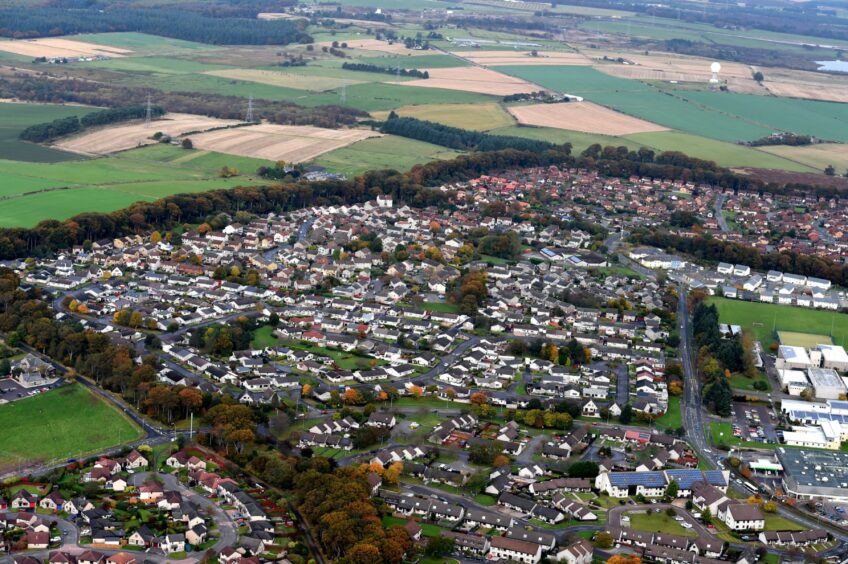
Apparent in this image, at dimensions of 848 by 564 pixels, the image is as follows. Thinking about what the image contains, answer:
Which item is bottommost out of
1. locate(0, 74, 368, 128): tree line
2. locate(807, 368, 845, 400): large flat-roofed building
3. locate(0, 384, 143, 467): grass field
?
locate(0, 384, 143, 467): grass field

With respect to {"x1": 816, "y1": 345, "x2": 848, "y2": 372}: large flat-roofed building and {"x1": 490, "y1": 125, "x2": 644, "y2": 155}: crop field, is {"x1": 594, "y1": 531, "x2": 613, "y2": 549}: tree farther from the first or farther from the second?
{"x1": 490, "y1": 125, "x2": 644, "y2": 155}: crop field

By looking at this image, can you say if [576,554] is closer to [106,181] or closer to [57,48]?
[106,181]

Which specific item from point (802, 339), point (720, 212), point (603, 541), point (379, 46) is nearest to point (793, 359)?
point (802, 339)

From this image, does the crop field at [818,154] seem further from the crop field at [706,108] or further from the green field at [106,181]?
the green field at [106,181]

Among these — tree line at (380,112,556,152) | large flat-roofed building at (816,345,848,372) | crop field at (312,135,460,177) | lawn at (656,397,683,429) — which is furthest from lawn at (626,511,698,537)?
tree line at (380,112,556,152)

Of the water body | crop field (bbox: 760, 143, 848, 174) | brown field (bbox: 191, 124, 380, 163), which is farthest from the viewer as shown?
the water body

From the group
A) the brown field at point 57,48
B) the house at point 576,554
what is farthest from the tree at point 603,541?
the brown field at point 57,48
